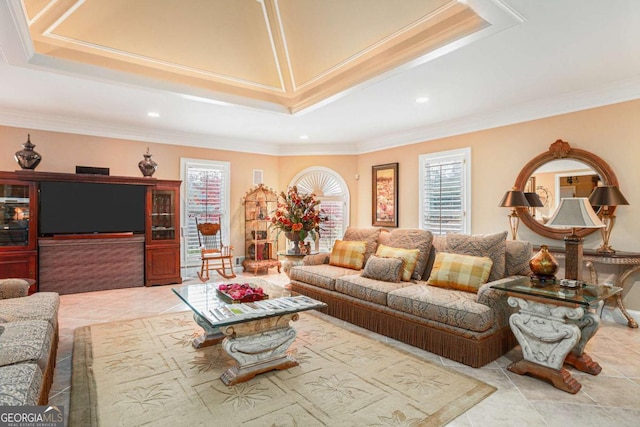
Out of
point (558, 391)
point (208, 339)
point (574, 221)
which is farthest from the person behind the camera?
point (208, 339)

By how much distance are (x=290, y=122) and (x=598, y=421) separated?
4.93 m

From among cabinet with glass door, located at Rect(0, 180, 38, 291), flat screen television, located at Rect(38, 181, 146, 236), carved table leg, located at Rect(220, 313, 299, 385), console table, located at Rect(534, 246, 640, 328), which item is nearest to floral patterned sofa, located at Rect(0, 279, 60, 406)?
carved table leg, located at Rect(220, 313, 299, 385)

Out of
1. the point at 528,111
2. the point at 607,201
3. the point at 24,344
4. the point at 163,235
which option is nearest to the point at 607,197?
the point at 607,201

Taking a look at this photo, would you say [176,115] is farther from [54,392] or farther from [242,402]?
[242,402]

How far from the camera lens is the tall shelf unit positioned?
23.3 feet

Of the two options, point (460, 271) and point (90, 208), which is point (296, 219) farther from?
point (90, 208)

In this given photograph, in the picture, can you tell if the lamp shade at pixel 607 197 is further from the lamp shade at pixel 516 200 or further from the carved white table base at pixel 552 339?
the carved white table base at pixel 552 339

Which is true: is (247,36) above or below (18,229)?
above

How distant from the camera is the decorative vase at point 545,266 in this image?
299 centimetres

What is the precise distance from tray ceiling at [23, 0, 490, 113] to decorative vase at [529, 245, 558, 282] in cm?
198

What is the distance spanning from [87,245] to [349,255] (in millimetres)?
4081

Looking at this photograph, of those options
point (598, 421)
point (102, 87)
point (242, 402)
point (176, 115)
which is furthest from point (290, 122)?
point (598, 421)

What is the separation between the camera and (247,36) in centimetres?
403

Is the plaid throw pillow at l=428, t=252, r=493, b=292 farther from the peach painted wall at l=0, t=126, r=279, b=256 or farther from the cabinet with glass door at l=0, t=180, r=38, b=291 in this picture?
the cabinet with glass door at l=0, t=180, r=38, b=291
